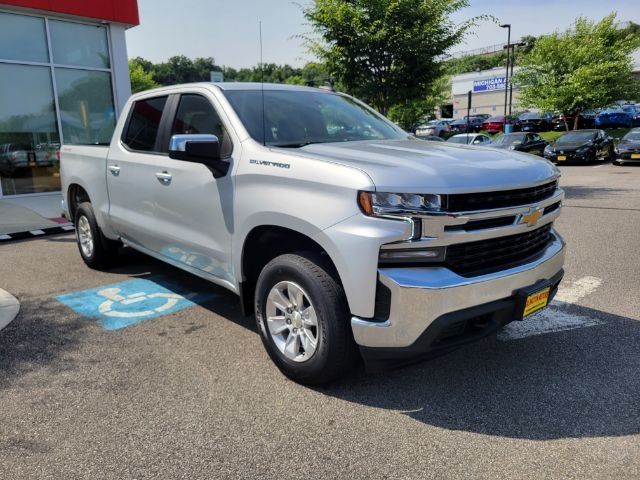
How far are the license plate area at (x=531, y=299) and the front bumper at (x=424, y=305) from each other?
0.34 ft

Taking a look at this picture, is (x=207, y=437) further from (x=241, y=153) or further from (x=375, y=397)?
(x=241, y=153)

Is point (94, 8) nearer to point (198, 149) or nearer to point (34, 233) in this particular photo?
point (34, 233)

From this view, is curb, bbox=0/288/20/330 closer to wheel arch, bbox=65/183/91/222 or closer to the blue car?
wheel arch, bbox=65/183/91/222

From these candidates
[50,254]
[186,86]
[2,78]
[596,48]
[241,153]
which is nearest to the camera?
[241,153]

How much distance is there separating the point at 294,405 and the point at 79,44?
1229 cm

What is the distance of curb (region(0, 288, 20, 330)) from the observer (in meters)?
4.52

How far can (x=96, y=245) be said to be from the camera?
579 centimetres

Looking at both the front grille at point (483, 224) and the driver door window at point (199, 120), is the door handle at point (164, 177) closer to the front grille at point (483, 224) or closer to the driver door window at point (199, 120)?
the driver door window at point (199, 120)

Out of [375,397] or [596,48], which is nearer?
[375,397]

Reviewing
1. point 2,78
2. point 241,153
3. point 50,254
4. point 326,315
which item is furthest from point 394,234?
point 2,78

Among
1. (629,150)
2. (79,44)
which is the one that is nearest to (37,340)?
(79,44)

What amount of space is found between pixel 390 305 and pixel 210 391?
4.39 ft

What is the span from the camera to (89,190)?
569 centimetres

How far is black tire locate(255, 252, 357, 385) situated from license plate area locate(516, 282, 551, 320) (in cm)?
98
